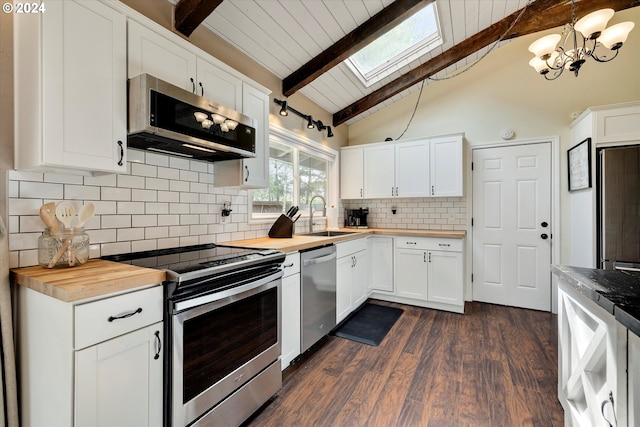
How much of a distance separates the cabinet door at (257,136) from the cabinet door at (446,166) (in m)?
2.29

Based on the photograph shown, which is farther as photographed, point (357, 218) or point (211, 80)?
point (357, 218)

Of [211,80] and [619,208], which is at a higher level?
[211,80]

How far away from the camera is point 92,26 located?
1308 mm

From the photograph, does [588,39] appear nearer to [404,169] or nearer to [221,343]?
[404,169]

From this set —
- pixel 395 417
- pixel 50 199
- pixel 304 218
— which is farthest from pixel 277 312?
pixel 304 218

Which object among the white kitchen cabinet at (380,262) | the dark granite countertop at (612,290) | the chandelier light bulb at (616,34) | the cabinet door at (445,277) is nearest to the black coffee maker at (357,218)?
the white kitchen cabinet at (380,262)

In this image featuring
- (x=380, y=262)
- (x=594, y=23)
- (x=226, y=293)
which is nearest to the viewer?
(x=226, y=293)

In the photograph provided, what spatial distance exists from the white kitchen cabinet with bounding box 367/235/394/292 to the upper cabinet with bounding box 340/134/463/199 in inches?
25.9

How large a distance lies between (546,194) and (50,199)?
4586 millimetres

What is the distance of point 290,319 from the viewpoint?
216cm

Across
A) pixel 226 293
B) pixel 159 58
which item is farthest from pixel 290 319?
pixel 159 58

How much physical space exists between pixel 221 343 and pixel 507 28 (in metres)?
4.05

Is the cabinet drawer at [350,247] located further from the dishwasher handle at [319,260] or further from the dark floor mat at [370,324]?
the dark floor mat at [370,324]

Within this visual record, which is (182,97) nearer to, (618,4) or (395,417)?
Answer: (395,417)
